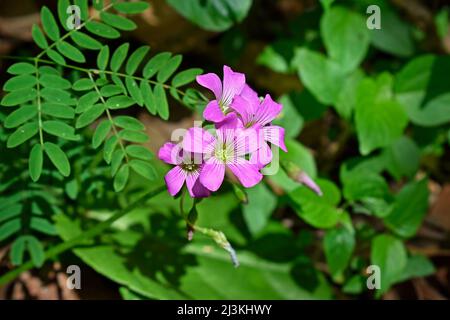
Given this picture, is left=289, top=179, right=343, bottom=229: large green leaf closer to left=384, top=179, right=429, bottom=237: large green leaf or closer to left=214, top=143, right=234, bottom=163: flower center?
left=384, top=179, right=429, bottom=237: large green leaf

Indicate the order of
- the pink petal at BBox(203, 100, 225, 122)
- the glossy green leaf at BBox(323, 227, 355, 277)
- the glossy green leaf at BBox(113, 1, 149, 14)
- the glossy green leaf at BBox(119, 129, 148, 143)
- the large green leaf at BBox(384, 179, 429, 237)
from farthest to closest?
the large green leaf at BBox(384, 179, 429, 237) < the glossy green leaf at BBox(323, 227, 355, 277) < the glossy green leaf at BBox(113, 1, 149, 14) < the glossy green leaf at BBox(119, 129, 148, 143) < the pink petal at BBox(203, 100, 225, 122)

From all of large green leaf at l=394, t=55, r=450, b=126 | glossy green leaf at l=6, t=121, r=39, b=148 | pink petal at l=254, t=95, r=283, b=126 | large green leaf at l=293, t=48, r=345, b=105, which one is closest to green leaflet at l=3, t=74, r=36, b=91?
glossy green leaf at l=6, t=121, r=39, b=148

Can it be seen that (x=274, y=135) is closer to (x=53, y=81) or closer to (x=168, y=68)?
(x=168, y=68)

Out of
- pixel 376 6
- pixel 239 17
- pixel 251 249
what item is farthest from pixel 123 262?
→ pixel 376 6

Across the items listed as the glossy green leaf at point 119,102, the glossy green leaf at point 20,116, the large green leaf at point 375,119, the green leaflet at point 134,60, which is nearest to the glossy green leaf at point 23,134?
the glossy green leaf at point 20,116

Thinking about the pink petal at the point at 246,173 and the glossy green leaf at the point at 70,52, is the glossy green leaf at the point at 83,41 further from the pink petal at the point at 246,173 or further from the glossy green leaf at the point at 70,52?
the pink petal at the point at 246,173

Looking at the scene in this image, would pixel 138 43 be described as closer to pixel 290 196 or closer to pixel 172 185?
pixel 290 196

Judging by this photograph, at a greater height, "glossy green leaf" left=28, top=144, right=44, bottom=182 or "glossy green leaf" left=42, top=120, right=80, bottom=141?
"glossy green leaf" left=42, top=120, right=80, bottom=141

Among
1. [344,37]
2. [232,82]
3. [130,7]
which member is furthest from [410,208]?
[130,7]
